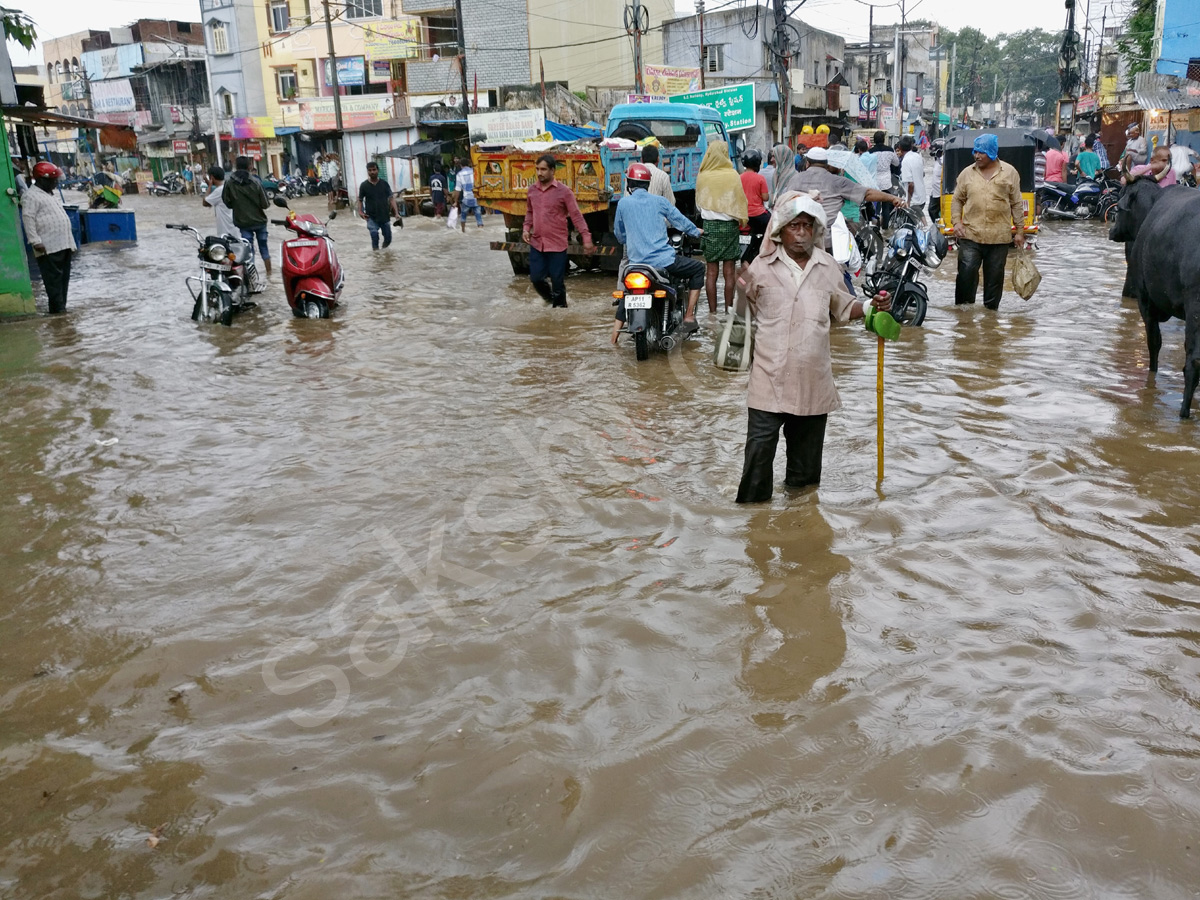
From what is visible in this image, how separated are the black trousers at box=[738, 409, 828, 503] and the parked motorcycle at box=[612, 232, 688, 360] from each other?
324cm

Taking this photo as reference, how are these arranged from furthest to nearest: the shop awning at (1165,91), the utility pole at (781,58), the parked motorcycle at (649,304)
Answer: the utility pole at (781,58), the shop awning at (1165,91), the parked motorcycle at (649,304)

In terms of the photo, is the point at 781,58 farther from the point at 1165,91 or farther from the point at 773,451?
the point at 773,451

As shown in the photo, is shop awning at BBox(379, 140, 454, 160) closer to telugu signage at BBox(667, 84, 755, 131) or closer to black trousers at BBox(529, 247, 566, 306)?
telugu signage at BBox(667, 84, 755, 131)

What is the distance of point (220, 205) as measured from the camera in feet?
44.0

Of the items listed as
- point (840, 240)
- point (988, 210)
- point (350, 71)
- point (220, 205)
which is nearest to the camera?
point (840, 240)

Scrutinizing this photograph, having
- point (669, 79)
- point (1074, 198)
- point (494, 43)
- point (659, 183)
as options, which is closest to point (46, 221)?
point (659, 183)

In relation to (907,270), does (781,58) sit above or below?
above

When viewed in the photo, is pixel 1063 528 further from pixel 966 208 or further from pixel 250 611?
pixel 966 208

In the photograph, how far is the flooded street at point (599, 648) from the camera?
2738 mm

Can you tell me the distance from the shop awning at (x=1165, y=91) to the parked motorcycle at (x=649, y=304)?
21.3 meters

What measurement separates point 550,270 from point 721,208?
84.7 inches

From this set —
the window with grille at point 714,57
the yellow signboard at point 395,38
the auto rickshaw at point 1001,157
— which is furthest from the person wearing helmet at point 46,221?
the window with grille at point 714,57

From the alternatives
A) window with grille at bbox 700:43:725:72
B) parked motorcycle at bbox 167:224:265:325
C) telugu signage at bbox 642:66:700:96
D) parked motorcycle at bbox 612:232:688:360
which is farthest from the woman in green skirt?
window with grille at bbox 700:43:725:72

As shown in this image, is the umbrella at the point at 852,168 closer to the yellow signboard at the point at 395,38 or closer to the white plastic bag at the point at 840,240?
the white plastic bag at the point at 840,240
